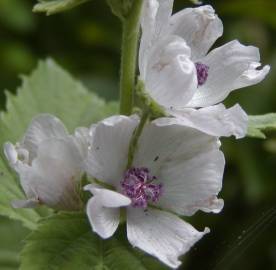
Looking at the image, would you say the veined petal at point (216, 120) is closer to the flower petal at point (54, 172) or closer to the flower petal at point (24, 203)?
the flower petal at point (54, 172)

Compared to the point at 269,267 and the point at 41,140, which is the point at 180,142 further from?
the point at 269,267

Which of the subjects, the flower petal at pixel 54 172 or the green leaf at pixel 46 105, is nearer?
the flower petal at pixel 54 172

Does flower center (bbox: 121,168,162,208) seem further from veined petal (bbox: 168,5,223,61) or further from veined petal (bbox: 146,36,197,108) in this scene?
veined petal (bbox: 168,5,223,61)

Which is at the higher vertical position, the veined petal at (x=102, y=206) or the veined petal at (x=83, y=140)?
the veined petal at (x=83, y=140)

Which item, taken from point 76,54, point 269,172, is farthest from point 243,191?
point 76,54

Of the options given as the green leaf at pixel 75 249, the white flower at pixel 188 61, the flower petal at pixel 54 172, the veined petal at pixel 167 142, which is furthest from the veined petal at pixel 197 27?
the green leaf at pixel 75 249

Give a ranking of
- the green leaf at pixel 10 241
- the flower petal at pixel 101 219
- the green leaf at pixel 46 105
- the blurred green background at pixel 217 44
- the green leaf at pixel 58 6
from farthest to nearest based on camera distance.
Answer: the blurred green background at pixel 217 44 < the green leaf at pixel 10 241 < the green leaf at pixel 46 105 < the green leaf at pixel 58 6 < the flower petal at pixel 101 219
